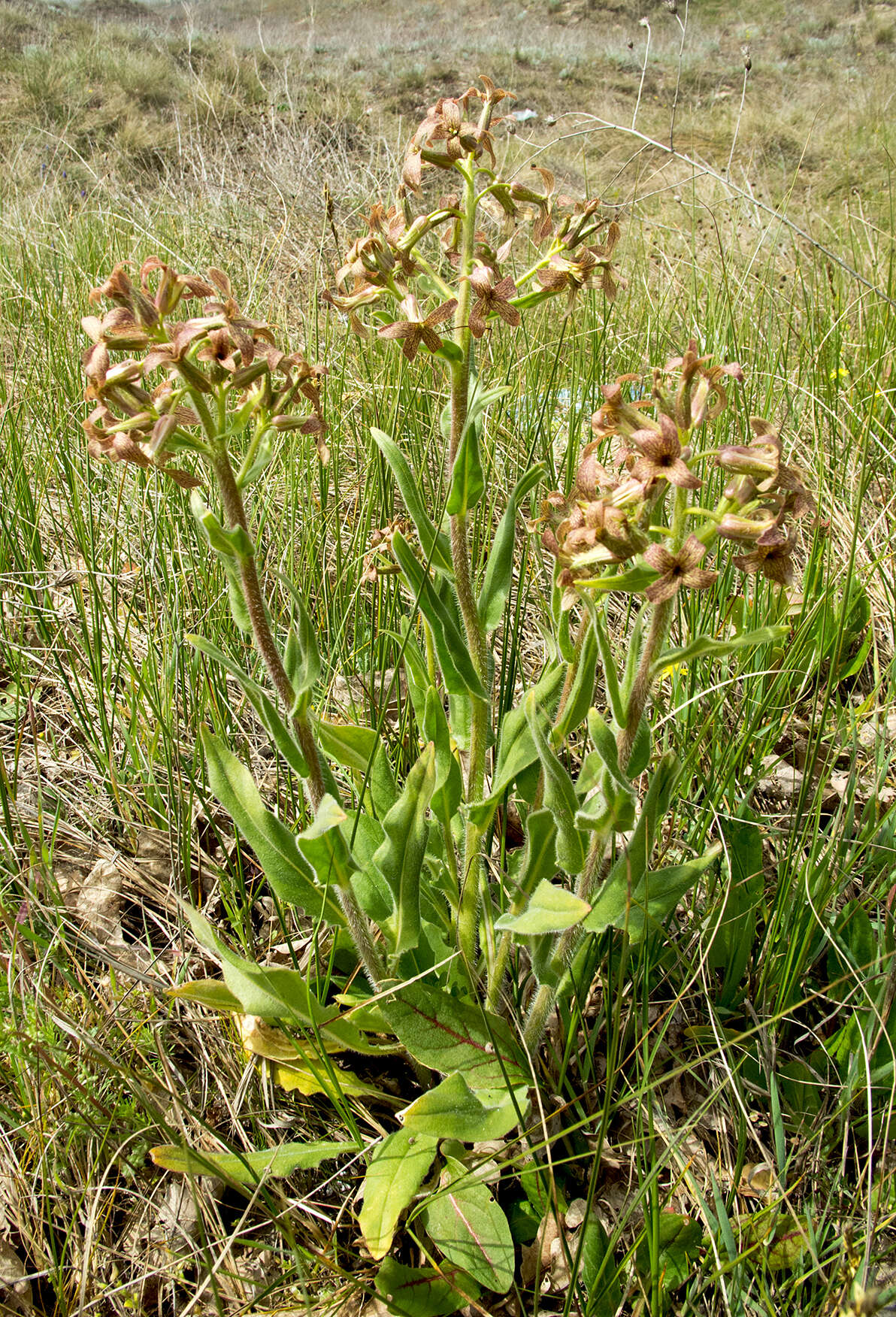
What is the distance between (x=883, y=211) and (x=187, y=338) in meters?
6.93

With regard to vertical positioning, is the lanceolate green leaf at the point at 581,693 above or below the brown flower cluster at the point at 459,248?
below

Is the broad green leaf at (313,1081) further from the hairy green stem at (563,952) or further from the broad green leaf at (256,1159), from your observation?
the hairy green stem at (563,952)

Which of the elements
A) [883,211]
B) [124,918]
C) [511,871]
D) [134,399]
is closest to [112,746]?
[124,918]

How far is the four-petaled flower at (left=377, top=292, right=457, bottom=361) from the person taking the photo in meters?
1.55

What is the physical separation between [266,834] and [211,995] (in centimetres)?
38

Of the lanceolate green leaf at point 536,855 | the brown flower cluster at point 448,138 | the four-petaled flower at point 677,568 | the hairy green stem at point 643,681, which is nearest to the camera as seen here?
the four-petaled flower at point 677,568

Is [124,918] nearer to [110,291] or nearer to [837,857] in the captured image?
[110,291]

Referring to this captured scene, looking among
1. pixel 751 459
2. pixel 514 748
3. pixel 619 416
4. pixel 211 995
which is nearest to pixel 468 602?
pixel 514 748

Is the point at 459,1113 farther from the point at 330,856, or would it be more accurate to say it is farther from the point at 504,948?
the point at 330,856

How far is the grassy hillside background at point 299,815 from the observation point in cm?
152

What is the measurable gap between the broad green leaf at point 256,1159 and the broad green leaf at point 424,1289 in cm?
22

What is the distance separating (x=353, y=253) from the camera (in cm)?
163

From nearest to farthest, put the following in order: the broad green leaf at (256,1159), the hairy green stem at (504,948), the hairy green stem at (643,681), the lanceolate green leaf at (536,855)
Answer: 1. the hairy green stem at (643,681)
2. the broad green leaf at (256,1159)
3. the lanceolate green leaf at (536,855)
4. the hairy green stem at (504,948)

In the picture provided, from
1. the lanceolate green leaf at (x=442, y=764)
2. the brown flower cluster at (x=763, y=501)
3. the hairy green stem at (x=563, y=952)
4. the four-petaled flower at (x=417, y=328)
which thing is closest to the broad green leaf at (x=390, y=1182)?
the hairy green stem at (x=563, y=952)
